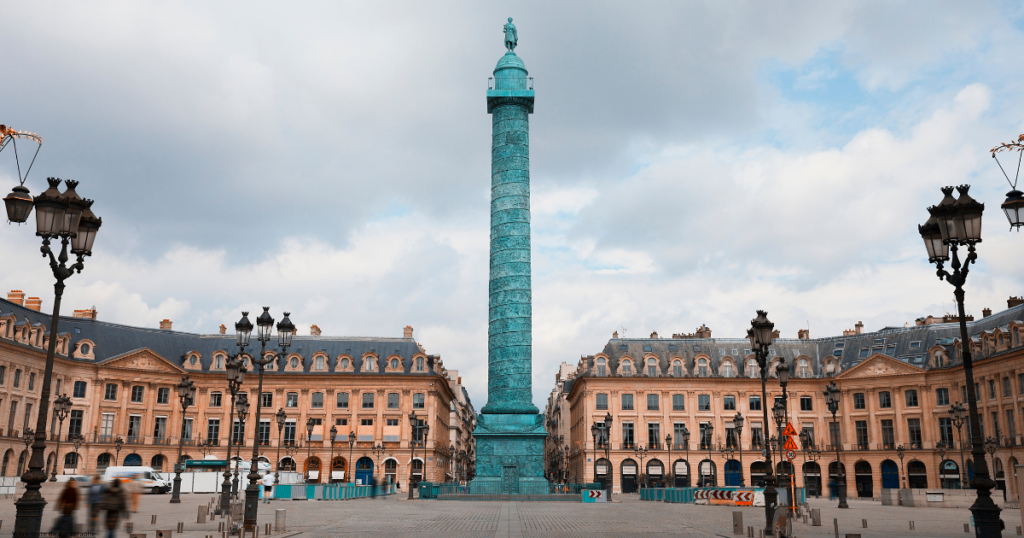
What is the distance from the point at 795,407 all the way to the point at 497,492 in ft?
105

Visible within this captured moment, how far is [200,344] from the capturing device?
223ft

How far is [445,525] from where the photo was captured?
68.8 feet

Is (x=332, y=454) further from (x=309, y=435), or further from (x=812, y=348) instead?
(x=812, y=348)

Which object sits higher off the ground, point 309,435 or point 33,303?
→ point 33,303

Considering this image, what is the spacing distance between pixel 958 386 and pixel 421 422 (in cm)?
3903

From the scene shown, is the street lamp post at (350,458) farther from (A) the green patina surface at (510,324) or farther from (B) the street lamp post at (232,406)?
(B) the street lamp post at (232,406)

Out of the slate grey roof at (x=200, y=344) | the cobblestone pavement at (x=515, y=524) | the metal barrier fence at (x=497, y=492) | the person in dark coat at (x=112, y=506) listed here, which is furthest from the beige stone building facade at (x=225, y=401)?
the person in dark coat at (x=112, y=506)

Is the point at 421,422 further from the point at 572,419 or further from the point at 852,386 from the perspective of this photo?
the point at 852,386

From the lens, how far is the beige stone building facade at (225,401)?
197 feet

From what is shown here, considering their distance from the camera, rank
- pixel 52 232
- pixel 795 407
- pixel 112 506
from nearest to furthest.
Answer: pixel 52 232
pixel 112 506
pixel 795 407

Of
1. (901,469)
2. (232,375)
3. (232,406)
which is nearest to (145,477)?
(232,406)

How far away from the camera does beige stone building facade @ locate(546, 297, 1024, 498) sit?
59000 mm

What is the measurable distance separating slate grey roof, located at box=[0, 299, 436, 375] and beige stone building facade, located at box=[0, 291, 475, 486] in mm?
85

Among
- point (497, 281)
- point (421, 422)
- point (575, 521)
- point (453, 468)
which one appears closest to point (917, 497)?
point (575, 521)
